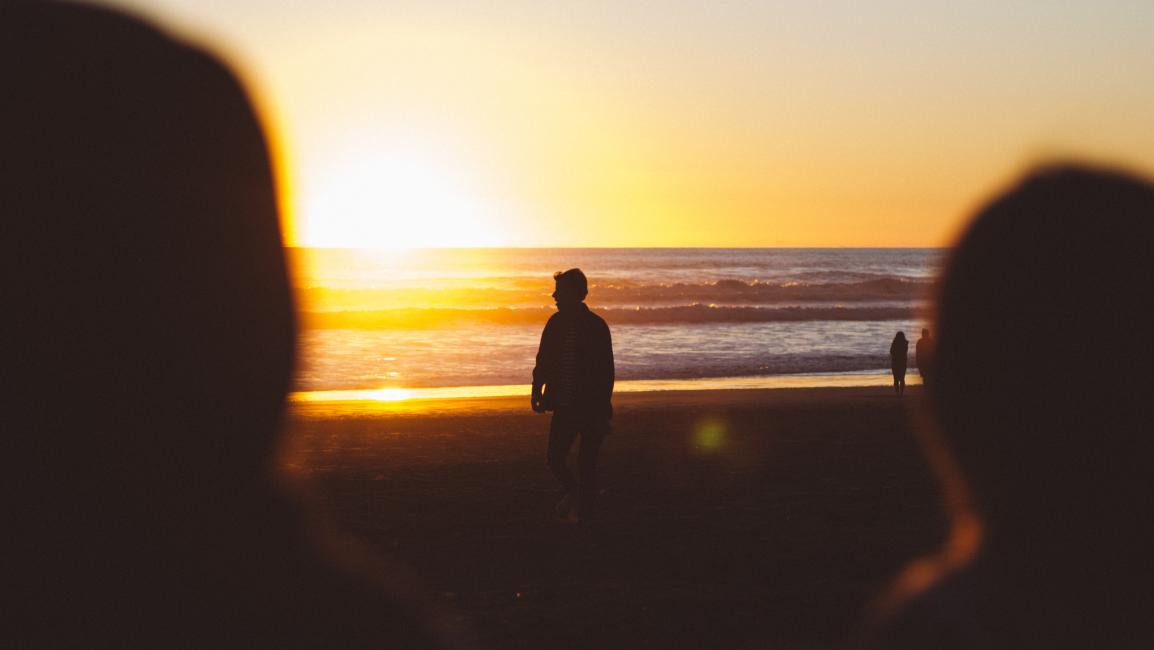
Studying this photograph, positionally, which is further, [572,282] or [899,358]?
[899,358]

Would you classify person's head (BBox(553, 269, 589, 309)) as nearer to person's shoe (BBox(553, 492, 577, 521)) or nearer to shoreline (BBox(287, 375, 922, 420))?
person's shoe (BBox(553, 492, 577, 521))

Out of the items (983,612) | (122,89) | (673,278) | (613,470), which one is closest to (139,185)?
(122,89)

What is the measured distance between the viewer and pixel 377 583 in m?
1.07

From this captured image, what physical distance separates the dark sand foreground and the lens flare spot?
0.13ft

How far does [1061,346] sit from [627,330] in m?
38.2

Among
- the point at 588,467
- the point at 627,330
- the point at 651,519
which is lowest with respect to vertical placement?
the point at 627,330

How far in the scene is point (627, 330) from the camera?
129 feet

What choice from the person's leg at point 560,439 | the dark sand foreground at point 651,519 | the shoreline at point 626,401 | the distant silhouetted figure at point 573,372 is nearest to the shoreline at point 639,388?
the shoreline at point 626,401

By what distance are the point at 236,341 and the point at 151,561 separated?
204 mm

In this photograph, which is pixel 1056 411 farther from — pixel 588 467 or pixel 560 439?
pixel 588 467

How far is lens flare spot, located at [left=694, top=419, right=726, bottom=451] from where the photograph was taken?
1453 centimetres

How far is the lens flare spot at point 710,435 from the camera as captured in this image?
47.7ft

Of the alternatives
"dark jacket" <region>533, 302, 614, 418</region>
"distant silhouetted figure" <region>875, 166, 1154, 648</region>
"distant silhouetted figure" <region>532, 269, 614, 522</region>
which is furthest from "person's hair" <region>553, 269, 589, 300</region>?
"distant silhouetted figure" <region>875, 166, 1154, 648</region>

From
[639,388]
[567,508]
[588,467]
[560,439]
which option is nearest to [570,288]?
[560,439]
